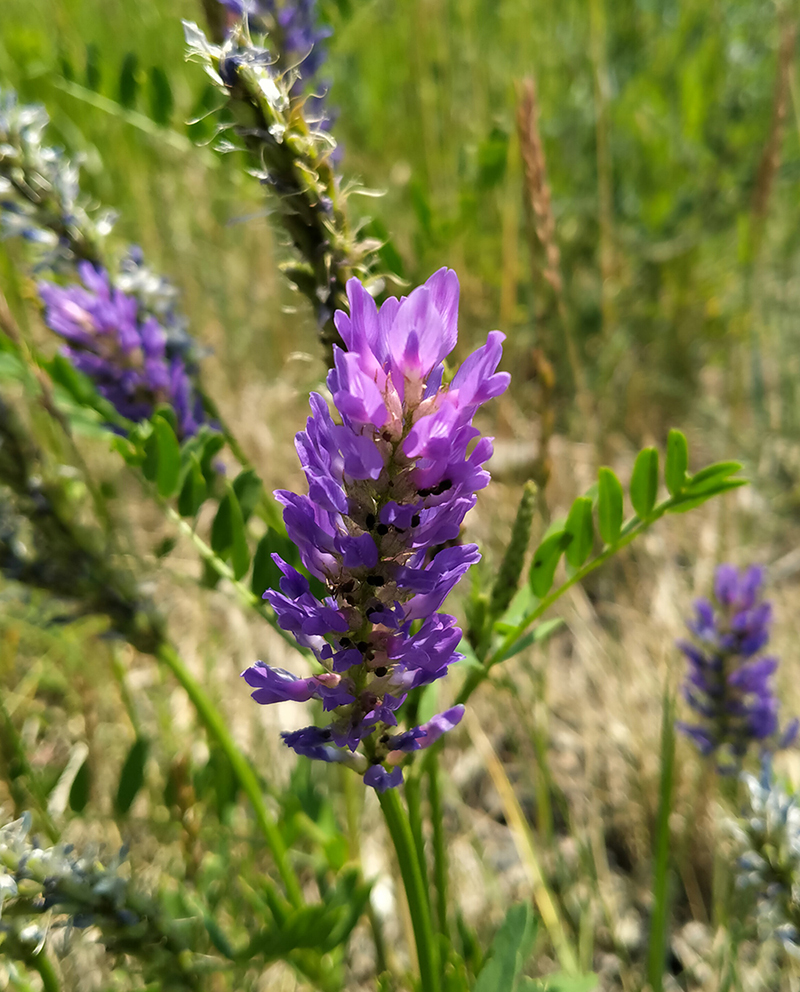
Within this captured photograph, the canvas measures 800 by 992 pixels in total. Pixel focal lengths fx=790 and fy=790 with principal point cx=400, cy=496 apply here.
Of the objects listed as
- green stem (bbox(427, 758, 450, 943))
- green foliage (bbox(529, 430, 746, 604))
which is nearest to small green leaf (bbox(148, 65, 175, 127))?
green foliage (bbox(529, 430, 746, 604))

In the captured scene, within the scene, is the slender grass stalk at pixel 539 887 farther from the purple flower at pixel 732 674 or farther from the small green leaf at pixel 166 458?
the small green leaf at pixel 166 458

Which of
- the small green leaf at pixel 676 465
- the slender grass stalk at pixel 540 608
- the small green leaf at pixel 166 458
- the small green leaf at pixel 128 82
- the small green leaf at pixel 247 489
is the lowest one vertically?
the slender grass stalk at pixel 540 608

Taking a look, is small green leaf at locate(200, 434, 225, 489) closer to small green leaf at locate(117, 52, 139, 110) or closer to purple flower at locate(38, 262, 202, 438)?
purple flower at locate(38, 262, 202, 438)

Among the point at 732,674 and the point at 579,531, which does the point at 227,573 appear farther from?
the point at 732,674

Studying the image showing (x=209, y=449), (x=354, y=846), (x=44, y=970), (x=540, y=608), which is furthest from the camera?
(x=354, y=846)

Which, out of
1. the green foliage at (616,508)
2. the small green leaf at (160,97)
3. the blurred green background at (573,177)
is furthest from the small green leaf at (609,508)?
the blurred green background at (573,177)

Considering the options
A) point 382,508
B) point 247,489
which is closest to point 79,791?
point 247,489
